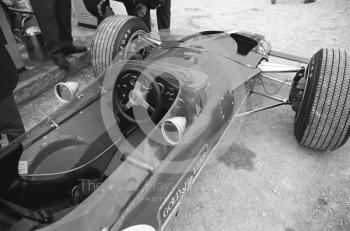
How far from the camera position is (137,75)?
194 centimetres

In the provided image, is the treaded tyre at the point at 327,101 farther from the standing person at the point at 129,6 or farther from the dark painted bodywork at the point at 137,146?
the standing person at the point at 129,6

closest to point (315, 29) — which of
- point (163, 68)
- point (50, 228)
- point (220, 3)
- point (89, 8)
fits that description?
point (220, 3)

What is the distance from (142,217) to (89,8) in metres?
3.32

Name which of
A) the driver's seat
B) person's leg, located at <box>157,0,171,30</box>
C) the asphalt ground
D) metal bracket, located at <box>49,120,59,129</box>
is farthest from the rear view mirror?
person's leg, located at <box>157,0,171,30</box>

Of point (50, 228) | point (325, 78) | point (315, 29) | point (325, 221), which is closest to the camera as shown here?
point (50, 228)

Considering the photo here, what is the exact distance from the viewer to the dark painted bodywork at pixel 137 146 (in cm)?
152

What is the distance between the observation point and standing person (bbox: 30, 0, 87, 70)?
3.55 m

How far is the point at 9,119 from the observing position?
253cm

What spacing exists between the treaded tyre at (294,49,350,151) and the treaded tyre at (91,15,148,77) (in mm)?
1793

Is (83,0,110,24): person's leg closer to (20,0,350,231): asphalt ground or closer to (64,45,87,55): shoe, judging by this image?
(64,45,87,55): shoe

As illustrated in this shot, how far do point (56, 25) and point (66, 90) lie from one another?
1953 mm

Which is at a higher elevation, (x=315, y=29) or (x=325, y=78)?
(x=325, y=78)

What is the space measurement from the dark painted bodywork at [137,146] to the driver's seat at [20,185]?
0.05ft

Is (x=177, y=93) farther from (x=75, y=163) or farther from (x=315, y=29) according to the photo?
(x=315, y=29)
